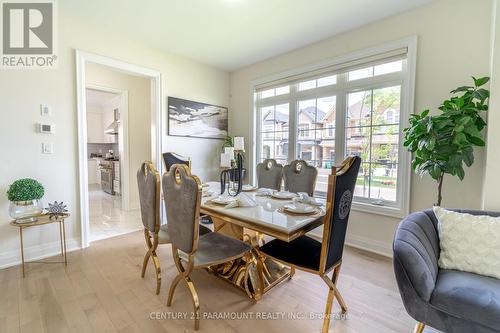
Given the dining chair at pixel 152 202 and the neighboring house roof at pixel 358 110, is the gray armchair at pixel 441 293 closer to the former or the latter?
the dining chair at pixel 152 202

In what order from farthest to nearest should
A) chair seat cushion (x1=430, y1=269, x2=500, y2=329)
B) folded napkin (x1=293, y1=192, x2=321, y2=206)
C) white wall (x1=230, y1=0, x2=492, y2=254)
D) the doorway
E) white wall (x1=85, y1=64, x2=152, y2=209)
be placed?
white wall (x1=85, y1=64, x2=152, y2=209), the doorway, white wall (x1=230, y1=0, x2=492, y2=254), folded napkin (x1=293, y1=192, x2=321, y2=206), chair seat cushion (x1=430, y1=269, x2=500, y2=329)

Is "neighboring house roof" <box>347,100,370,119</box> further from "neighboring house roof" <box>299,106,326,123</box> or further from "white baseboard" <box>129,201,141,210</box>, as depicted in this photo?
"white baseboard" <box>129,201,141,210</box>

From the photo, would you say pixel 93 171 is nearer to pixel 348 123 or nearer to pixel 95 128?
pixel 95 128

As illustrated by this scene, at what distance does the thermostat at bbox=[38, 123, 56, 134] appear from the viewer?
8.09ft

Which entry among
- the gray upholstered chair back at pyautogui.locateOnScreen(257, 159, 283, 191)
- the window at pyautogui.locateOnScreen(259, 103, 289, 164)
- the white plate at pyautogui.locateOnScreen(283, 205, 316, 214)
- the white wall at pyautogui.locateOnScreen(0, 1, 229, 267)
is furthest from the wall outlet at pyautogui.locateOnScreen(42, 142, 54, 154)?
the window at pyautogui.locateOnScreen(259, 103, 289, 164)

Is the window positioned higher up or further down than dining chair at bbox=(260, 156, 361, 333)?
higher up

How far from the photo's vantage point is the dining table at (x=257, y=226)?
57.4 inches

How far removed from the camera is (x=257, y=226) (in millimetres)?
1504

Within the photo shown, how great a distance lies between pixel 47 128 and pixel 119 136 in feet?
6.86

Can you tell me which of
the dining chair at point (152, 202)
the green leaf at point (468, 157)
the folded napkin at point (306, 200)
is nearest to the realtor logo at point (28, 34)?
the dining chair at point (152, 202)

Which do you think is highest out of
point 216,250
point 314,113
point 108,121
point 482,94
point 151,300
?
point 108,121

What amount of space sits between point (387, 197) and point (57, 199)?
3934 millimetres

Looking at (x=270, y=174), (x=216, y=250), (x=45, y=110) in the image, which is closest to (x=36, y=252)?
(x=45, y=110)

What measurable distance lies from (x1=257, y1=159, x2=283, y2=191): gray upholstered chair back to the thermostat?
8.05 ft
